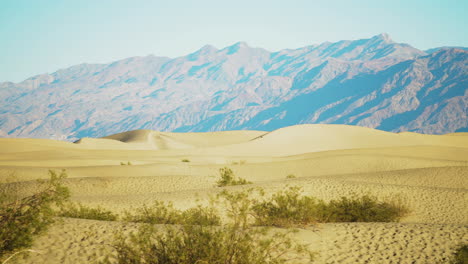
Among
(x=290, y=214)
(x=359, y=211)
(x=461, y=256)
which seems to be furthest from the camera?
(x=359, y=211)

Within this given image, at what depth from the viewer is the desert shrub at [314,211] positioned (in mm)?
10133

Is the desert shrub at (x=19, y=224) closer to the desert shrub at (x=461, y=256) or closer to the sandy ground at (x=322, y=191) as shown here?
the sandy ground at (x=322, y=191)

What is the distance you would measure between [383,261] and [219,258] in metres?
4.02

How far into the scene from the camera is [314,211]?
10.3m

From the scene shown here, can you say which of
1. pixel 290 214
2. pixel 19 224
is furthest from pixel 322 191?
pixel 19 224

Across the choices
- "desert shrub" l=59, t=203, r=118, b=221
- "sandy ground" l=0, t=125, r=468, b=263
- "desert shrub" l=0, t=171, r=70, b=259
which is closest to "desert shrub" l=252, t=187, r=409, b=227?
"sandy ground" l=0, t=125, r=468, b=263

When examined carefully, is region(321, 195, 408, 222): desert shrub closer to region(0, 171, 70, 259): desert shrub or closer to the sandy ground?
the sandy ground

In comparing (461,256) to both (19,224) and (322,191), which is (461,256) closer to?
(19,224)

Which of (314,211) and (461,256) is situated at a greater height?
(314,211)

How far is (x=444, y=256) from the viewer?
8195mm

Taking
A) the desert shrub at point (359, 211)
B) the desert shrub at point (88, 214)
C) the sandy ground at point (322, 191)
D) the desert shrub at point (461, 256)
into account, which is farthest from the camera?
the desert shrub at point (359, 211)

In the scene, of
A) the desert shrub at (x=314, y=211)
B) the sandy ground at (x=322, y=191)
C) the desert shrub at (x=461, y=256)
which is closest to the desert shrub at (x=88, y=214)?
the sandy ground at (x=322, y=191)

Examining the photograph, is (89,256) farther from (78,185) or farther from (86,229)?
(78,185)

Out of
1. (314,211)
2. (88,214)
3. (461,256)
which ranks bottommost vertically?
(461,256)
